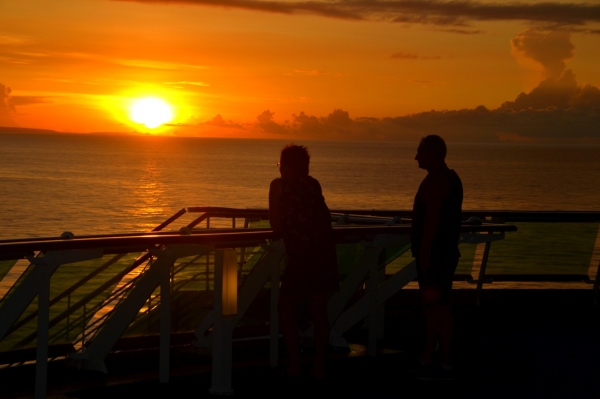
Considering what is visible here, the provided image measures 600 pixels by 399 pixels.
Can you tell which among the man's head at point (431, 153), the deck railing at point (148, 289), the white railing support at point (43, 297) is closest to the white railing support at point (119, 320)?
the deck railing at point (148, 289)

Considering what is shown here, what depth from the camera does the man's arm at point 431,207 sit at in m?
5.90

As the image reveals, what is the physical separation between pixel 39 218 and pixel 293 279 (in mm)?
48130

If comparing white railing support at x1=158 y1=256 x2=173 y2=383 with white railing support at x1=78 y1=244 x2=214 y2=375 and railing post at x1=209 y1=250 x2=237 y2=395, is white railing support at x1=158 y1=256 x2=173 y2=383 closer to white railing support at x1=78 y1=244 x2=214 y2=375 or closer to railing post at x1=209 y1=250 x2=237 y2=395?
white railing support at x1=78 y1=244 x2=214 y2=375

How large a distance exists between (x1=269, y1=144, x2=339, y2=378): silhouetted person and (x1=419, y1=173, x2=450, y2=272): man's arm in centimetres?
55

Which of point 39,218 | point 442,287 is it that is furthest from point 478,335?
point 39,218

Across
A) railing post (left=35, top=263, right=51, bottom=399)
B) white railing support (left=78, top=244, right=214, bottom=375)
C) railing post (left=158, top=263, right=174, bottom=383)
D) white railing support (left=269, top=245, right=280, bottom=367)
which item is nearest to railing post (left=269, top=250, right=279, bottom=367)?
white railing support (left=269, top=245, right=280, bottom=367)

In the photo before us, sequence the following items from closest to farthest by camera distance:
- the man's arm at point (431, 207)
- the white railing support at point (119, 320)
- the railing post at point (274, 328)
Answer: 1. the white railing support at point (119, 320)
2. the man's arm at point (431, 207)
3. the railing post at point (274, 328)

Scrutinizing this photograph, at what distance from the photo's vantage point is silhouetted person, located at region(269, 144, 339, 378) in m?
5.68

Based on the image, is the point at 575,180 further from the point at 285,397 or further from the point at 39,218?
the point at 285,397

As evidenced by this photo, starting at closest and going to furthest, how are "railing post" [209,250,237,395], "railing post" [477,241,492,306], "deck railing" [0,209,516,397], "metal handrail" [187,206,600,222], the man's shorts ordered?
1. "deck railing" [0,209,516,397]
2. "railing post" [209,250,237,395]
3. the man's shorts
4. "railing post" [477,241,492,306]
5. "metal handrail" [187,206,600,222]

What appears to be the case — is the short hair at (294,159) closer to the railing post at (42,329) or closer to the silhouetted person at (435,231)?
the silhouetted person at (435,231)

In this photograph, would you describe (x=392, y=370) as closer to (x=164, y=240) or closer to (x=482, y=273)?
(x=164, y=240)

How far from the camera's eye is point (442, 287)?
6055 mm

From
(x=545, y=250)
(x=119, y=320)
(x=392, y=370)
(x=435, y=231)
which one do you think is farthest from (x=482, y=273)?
(x=119, y=320)
